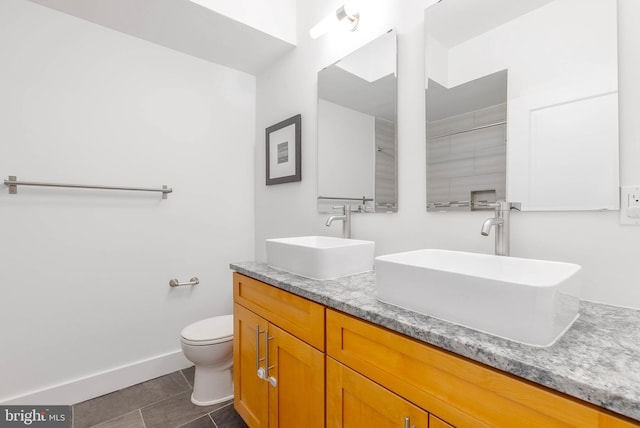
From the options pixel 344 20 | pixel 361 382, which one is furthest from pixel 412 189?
pixel 344 20

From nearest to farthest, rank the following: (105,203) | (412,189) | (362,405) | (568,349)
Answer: (568,349) → (362,405) → (412,189) → (105,203)

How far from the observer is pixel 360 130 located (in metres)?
1.64

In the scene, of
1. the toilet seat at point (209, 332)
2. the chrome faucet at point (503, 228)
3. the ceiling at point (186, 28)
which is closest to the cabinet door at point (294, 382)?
the toilet seat at point (209, 332)

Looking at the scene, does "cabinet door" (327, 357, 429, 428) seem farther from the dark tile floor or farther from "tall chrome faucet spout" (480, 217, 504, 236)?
the dark tile floor

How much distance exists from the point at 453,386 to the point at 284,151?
5.88 feet

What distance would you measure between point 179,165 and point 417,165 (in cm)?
162

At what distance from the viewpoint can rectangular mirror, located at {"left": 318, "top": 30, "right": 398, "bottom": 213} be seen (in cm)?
147

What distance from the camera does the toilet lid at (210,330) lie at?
1.68m

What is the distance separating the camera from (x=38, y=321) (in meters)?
1.66

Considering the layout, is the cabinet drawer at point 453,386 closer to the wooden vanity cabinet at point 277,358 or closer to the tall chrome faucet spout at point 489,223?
the wooden vanity cabinet at point 277,358

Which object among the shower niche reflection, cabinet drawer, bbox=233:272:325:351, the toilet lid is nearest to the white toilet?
the toilet lid

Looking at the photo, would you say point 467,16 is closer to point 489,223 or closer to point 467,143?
point 467,143

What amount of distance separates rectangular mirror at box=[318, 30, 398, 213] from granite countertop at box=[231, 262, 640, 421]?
0.74 metres

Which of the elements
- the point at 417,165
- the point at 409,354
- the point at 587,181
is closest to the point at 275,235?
the point at 417,165
